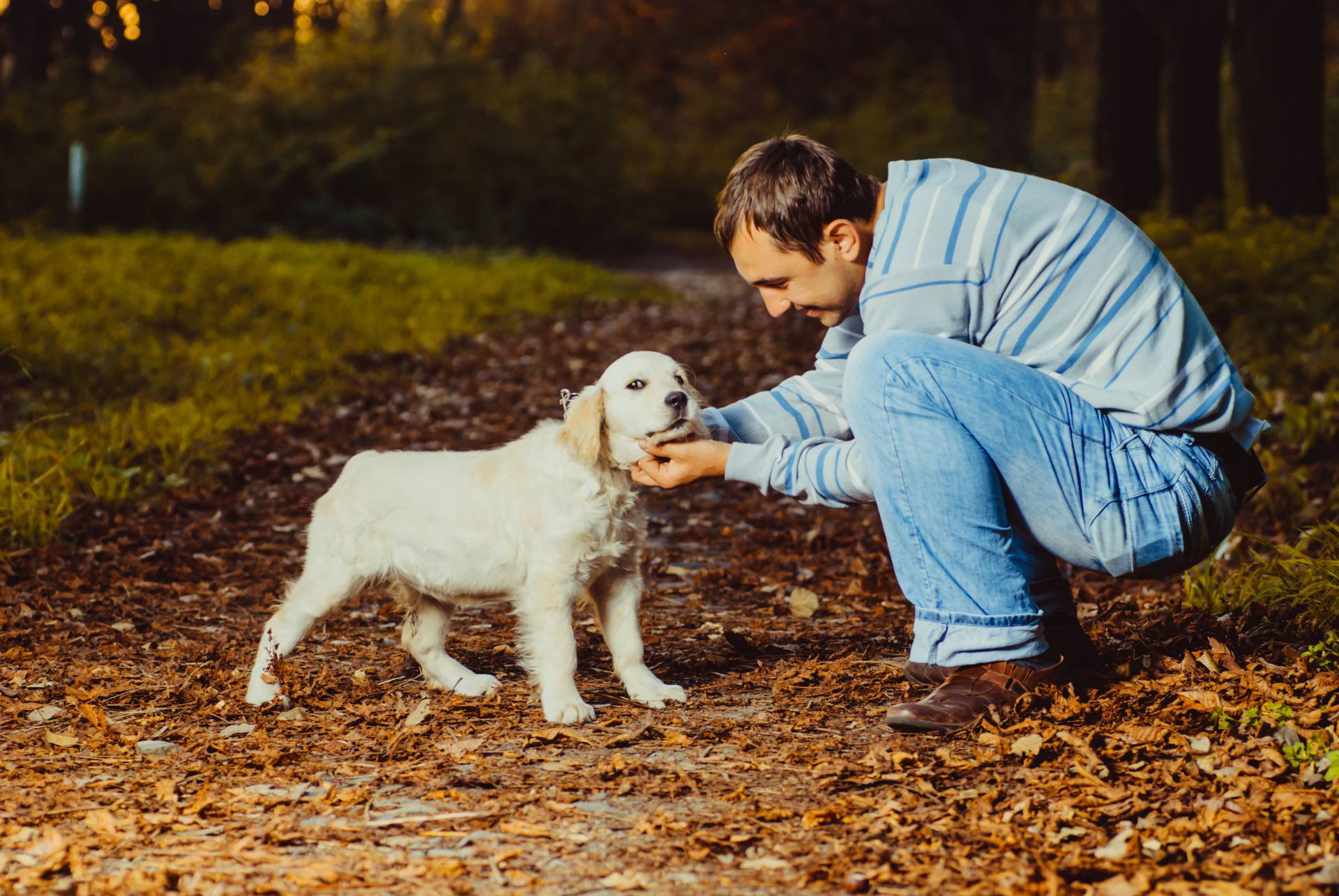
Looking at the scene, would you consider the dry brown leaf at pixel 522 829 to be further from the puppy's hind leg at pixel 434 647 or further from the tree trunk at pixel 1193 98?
the tree trunk at pixel 1193 98

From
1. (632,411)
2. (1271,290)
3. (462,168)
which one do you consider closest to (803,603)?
(632,411)

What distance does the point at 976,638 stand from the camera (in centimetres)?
329

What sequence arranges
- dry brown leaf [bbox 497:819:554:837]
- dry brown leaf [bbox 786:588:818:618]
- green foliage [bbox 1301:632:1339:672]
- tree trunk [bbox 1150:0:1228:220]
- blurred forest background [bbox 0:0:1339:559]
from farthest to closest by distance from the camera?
tree trunk [bbox 1150:0:1228:220] < blurred forest background [bbox 0:0:1339:559] < dry brown leaf [bbox 786:588:818:618] < green foliage [bbox 1301:632:1339:672] < dry brown leaf [bbox 497:819:554:837]

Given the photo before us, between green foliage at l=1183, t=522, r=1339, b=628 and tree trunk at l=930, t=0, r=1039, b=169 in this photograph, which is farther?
tree trunk at l=930, t=0, r=1039, b=169

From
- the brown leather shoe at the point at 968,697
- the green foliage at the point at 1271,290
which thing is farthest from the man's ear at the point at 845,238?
the green foliage at the point at 1271,290

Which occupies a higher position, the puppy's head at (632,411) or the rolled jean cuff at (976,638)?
the puppy's head at (632,411)

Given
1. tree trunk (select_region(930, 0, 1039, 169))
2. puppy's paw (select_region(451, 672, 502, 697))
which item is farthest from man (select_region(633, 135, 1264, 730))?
tree trunk (select_region(930, 0, 1039, 169))

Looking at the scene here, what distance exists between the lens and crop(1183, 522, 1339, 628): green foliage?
3.90m

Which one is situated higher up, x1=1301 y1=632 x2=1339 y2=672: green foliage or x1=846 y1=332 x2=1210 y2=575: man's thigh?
x1=846 y1=332 x2=1210 y2=575: man's thigh

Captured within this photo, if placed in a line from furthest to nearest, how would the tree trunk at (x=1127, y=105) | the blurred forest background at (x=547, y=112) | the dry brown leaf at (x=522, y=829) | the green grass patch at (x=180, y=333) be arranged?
the tree trunk at (x=1127, y=105)
the blurred forest background at (x=547, y=112)
the green grass patch at (x=180, y=333)
the dry brown leaf at (x=522, y=829)

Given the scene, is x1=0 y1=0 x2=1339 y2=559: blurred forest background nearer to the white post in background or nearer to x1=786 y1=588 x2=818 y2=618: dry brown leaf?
the white post in background

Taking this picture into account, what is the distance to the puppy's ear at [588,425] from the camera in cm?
362

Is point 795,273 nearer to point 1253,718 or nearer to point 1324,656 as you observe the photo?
point 1253,718

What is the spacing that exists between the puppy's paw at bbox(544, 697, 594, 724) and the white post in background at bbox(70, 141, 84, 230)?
14.3 meters
